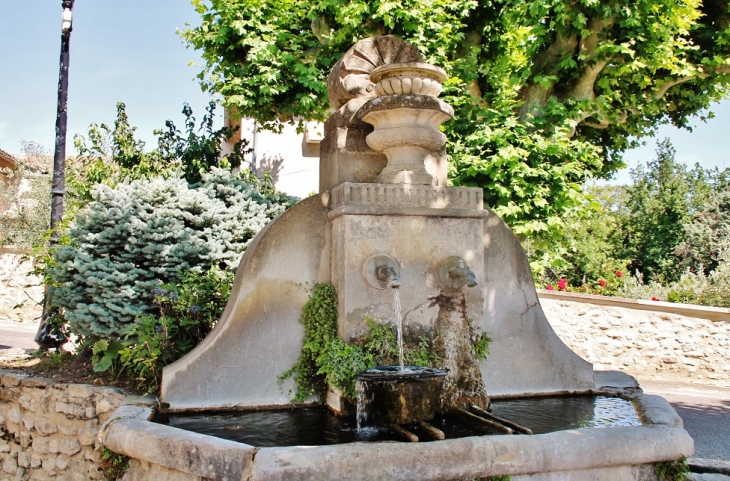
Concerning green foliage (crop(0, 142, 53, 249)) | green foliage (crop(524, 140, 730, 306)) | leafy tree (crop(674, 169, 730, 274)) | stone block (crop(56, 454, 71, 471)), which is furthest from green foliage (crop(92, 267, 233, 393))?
leafy tree (crop(674, 169, 730, 274))

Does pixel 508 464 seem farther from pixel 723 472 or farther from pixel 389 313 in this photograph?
pixel 723 472

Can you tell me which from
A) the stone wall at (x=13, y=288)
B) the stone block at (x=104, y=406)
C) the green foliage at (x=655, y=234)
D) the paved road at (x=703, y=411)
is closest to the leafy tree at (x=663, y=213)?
the green foliage at (x=655, y=234)

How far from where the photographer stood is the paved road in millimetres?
A: 6035

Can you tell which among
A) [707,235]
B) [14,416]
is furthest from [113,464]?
[707,235]

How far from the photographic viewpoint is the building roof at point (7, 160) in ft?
75.2

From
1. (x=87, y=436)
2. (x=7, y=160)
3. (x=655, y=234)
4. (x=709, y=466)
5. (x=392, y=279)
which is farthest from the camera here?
(x=7, y=160)

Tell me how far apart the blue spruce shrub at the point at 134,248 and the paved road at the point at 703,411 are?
488cm

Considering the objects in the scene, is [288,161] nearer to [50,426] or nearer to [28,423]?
[28,423]

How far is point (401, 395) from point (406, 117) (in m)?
2.10

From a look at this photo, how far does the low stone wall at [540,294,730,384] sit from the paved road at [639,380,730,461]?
1.33ft

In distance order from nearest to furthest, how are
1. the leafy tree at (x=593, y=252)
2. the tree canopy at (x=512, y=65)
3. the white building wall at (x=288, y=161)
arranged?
the tree canopy at (x=512, y=65) < the leafy tree at (x=593, y=252) < the white building wall at (x=288, y=161)

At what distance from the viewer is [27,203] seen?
740 inches

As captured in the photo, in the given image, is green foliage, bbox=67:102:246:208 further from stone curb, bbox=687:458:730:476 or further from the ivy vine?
stone curb, bbox=687:458:730:476

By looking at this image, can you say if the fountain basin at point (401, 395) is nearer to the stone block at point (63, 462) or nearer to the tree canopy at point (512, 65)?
the stone block at point (63, 462)
